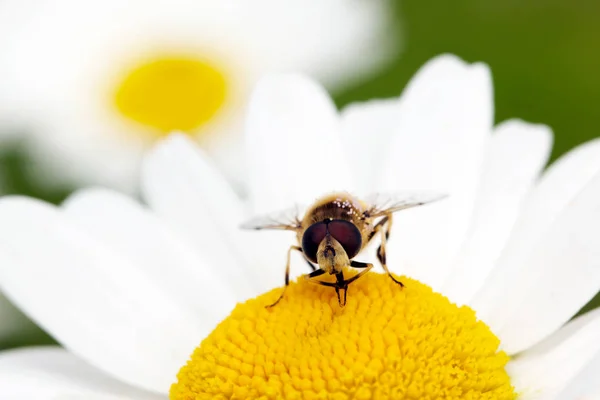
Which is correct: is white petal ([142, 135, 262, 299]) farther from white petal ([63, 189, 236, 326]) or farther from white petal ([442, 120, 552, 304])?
white petal ([442, 120, 552, 304])

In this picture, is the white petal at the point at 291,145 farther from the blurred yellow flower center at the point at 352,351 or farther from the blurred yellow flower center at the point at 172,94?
the blurred yellow flower center at the point at 172,94

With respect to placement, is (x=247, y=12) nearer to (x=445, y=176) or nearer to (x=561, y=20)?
(x=561, y=20)

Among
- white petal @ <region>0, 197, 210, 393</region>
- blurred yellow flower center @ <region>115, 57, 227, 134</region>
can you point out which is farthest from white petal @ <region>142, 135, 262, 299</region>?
blurred yellow flower center @ <region>115, 57, 227, 134</region>

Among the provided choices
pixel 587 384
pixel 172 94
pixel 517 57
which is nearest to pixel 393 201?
pixel 587 384

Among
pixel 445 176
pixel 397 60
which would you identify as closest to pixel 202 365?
pixel 445 176

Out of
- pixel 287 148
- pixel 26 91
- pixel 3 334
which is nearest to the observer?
pixel 287 148

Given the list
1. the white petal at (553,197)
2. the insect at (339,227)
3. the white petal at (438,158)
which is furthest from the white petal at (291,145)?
the white petal at (553,197)
